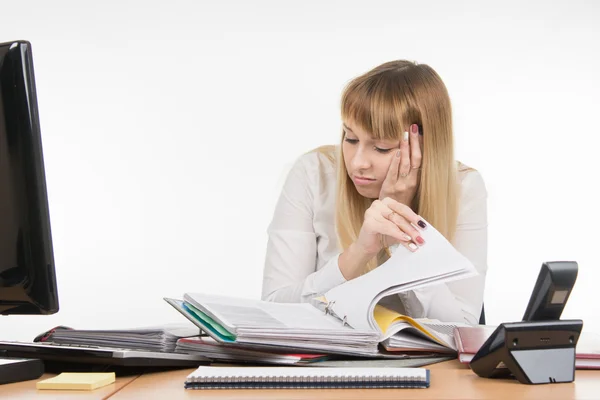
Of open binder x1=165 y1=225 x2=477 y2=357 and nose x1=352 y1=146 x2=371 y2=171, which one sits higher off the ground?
nose x1=352 y1=146 x2=371 y2=171

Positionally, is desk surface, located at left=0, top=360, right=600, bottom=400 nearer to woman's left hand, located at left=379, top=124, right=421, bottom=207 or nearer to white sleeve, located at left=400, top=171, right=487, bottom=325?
white sleeve, located at left=400, top=171, right=487, bottom=325

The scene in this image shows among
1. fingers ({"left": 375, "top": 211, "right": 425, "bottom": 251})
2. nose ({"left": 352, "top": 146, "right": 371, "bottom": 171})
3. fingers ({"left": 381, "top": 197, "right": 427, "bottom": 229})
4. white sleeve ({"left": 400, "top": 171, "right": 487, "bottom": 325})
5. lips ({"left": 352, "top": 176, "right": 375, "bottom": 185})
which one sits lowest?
white sleeve ({"left": 400, "top": 171, "right": 487, "bottom": 325})

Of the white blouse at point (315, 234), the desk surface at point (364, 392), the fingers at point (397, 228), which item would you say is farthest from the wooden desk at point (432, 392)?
the white blouse at point (315, 234)

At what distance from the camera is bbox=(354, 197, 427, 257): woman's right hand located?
1.06 metres

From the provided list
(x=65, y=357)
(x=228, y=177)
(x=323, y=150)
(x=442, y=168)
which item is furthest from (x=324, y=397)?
(x=228, y=177)

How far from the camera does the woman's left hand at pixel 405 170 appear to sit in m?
1.71

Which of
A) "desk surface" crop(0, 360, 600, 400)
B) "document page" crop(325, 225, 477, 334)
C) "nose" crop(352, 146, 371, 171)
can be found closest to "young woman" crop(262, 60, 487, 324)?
"nose" crop(352, 146, 371, 171)

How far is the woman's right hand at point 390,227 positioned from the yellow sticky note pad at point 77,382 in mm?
441

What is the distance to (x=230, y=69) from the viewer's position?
145 inches

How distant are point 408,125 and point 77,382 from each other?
1.08 m

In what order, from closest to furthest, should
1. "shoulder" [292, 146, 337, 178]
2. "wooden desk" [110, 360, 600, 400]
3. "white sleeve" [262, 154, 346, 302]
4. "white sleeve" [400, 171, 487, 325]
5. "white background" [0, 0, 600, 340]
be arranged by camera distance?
"wooden desk" [110, 360, 600, 400] < "white sleeve" [400, 171, 487, 325] < "white sleeve" [262, 154, 346, 302] < "shoulder" [292, 146, 337, 178] < "white background" [0, 0, 600, 340]

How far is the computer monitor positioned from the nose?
91 centimetres

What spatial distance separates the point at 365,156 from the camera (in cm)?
169

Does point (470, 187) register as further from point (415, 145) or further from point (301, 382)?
point (301, 382)
